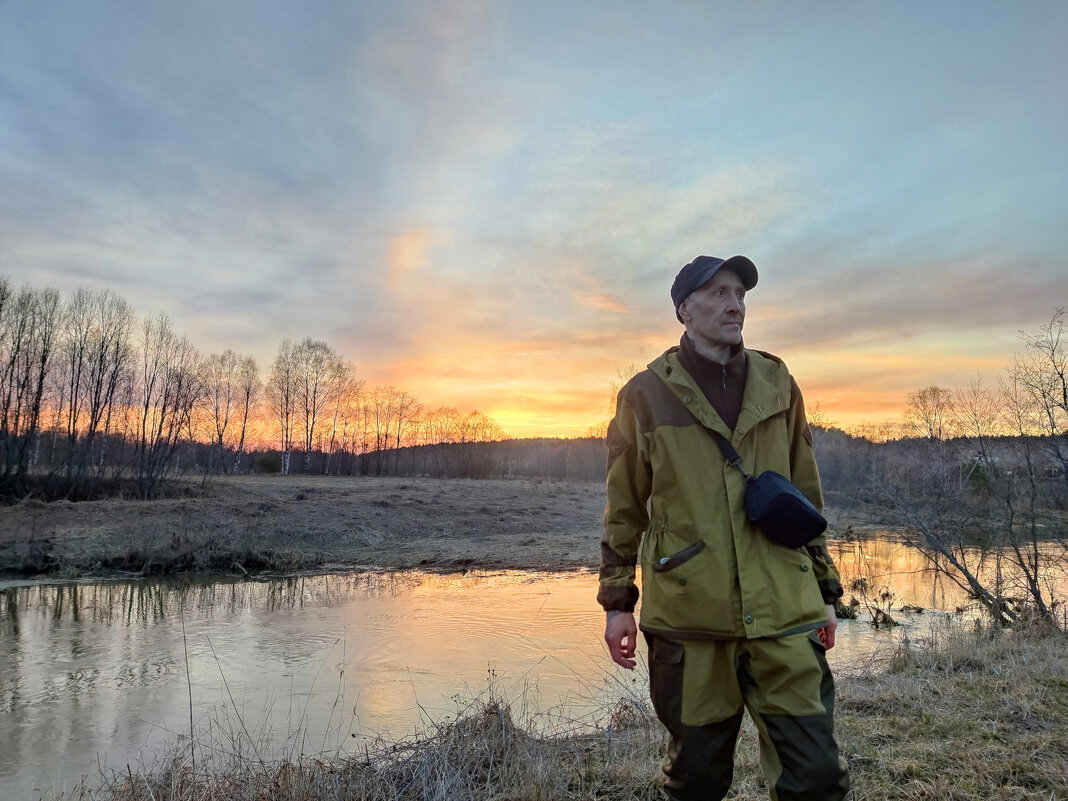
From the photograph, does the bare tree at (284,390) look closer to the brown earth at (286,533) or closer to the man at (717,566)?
the brown earth at (286,533)

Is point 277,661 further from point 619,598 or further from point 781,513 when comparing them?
point 781,513

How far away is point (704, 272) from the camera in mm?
2455

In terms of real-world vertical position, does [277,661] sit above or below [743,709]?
below

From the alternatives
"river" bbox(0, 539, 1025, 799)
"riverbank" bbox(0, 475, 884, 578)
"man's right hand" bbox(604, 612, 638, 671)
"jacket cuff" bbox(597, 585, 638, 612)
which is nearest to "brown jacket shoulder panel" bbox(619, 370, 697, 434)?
"jacket cuff" bbox(597, 585, 638, 612)

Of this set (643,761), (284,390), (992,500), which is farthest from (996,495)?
(284,390)

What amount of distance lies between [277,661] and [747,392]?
759 cm

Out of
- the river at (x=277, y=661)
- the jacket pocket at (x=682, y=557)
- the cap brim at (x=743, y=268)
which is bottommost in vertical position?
the river at (x=277, y=661)

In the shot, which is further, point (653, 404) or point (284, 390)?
point (284, 390)

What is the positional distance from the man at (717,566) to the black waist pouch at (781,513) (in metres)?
0.05

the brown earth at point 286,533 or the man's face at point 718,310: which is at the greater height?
the man's face at point 718,310

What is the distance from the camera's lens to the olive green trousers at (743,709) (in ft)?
6.57

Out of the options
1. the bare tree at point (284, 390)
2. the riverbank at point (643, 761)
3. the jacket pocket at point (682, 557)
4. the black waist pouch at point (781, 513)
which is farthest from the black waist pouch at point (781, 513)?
the bare tree at point (284, 390)

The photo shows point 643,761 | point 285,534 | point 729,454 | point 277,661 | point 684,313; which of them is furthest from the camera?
point 285,534

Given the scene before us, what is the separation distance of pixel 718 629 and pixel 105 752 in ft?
18.7
